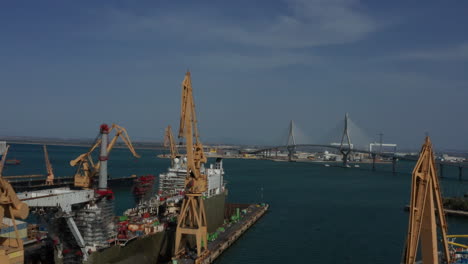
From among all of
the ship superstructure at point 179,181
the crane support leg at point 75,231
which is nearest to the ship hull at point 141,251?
the crane support leg at point 75,231

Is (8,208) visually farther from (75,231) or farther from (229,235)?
(229,235)

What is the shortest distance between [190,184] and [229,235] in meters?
7.55

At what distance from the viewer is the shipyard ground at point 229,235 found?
2264 centimetres

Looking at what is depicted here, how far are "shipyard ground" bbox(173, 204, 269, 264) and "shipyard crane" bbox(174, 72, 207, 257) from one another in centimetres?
49

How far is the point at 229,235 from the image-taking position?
28.4m

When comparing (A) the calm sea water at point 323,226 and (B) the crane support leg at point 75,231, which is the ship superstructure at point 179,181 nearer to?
(A) the calm sea water at point 323,226

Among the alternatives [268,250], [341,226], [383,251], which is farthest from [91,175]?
[341,226]

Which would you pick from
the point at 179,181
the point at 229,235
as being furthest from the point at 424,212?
the point at 179,181

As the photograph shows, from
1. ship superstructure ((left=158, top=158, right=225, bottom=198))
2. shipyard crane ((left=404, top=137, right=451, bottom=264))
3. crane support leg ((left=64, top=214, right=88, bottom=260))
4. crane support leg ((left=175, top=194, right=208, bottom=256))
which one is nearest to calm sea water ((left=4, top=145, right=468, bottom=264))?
crane support leg ((left=175, top=194, right=208, bottom=256))

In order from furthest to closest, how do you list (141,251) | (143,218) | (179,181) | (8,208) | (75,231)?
1. (179,181)
2. (143,218)
3. (141,251)
4. (75,231)
5. (8,208)

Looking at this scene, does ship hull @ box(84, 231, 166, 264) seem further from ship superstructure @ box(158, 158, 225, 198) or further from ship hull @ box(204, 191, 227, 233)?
ship superstructure @ box(158, 158, 225, 198)

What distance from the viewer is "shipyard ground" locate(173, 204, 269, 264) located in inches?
891

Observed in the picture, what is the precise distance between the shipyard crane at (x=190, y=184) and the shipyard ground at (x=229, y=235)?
495 mm

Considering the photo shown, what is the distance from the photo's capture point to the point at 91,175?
23500 millimetres
